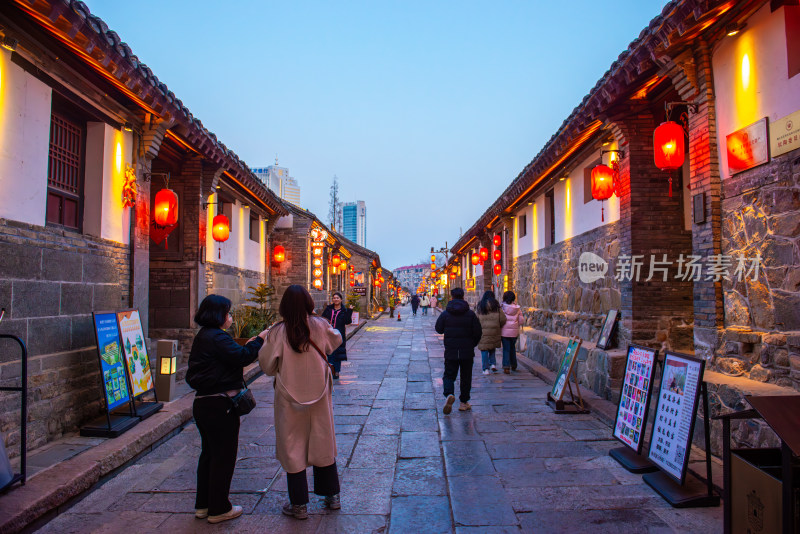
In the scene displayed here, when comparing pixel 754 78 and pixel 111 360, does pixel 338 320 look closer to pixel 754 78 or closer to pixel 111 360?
pixel 111 360

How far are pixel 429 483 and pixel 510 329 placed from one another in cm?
597

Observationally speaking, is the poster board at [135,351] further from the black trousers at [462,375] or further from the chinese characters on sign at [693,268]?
the chinese characters on sign at [693,268]

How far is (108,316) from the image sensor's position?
5668 millimetres

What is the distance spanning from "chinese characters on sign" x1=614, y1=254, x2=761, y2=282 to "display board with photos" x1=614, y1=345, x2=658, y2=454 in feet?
4.35

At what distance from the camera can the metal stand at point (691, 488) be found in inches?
150

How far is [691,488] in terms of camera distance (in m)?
4.08

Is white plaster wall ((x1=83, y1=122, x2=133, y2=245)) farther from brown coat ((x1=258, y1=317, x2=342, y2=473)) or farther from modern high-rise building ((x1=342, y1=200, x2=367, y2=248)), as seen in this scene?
modern high-rise building ((x1=342, y1=200, x2=367, y2=248))

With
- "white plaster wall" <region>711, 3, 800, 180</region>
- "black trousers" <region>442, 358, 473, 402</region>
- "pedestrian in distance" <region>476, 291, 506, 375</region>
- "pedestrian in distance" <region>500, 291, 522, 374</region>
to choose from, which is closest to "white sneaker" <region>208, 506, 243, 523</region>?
"black trousers" <region>442, 358, 473, 402</region>

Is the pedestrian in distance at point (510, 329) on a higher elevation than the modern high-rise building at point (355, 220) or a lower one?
lower

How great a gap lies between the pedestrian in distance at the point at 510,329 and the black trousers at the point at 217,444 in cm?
702

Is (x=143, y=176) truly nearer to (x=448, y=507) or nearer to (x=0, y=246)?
(x=0, y=246)

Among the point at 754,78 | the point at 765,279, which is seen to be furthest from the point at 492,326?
the point at 754,78

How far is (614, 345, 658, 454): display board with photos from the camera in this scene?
15.3ft

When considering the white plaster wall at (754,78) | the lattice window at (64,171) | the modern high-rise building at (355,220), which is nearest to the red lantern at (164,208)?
the lattice window at (64,171)
